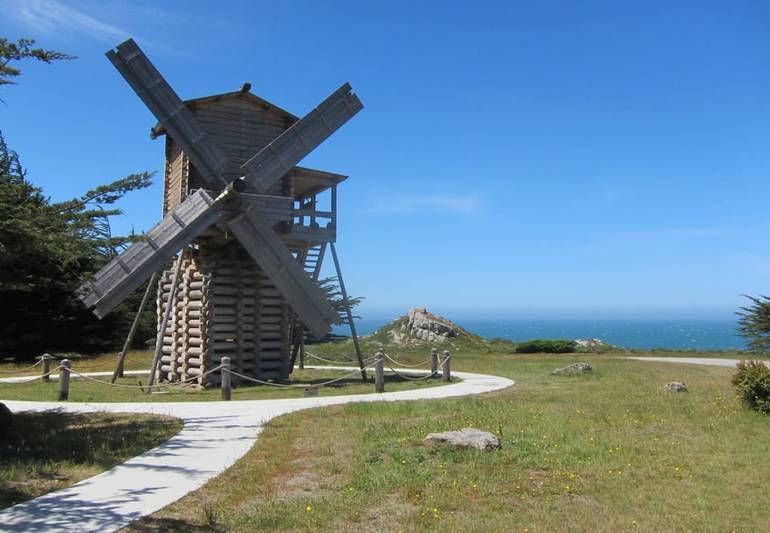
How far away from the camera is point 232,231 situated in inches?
669

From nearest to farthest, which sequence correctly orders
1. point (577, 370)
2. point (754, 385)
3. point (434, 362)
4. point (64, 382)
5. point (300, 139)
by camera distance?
point (754, 385) → point (64, 382) → point (300, 139) → point (577, 370) → point (434, 362)

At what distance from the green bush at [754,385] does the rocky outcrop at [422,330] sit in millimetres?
25900

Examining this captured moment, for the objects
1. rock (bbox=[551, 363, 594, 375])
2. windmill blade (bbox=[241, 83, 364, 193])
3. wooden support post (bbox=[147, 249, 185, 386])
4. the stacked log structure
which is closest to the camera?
wooden support post (bbox=[147, 249, 185, 386])

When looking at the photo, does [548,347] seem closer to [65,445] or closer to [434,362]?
[434,362]

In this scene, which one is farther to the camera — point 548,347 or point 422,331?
point 422,331

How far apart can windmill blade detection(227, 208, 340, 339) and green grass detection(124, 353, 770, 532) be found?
500 cm

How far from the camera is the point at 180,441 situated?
9992 millimetres

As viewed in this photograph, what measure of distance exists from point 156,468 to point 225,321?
1066 centimetres

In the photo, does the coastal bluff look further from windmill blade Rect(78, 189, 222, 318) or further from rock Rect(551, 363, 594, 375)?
windmill blade Rect(78, 189, 222, 318)

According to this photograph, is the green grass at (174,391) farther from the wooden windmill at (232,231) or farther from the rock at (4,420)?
the rock at (4,420)

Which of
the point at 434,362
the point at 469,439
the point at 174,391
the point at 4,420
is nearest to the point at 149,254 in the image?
the point at 174,391

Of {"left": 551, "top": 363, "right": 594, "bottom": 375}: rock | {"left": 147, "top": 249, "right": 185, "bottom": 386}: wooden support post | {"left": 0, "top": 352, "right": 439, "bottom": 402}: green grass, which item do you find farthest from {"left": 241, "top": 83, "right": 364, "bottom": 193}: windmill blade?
{"left": 551, "top": 363, "right": 594, "bottom": 375}: rock

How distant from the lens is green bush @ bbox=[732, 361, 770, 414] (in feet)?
38.9

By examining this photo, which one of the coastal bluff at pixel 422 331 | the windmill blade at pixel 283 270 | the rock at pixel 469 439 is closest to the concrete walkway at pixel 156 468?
the rock at pixel 469 439
